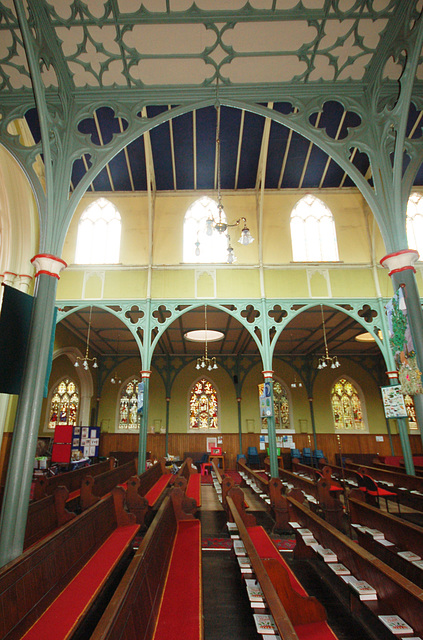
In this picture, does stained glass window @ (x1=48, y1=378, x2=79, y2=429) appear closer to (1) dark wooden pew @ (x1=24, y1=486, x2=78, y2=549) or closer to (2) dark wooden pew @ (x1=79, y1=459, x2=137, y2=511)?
(2) dark wooden pew @ (x1=79, y1=459, x2=137, y2=511)

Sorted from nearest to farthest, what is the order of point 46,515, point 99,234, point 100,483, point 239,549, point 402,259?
point 239,549 < point 402,259 < point 46,515 < point 100,483 < point 99,234

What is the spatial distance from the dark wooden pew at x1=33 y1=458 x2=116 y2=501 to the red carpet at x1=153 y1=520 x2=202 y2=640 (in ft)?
13.4

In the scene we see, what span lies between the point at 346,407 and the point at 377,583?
717 inches

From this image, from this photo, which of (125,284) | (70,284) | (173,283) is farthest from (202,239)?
(70,284)

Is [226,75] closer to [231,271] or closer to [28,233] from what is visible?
[231,271]

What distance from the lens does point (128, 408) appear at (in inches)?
800

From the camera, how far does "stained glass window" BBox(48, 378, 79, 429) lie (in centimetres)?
1805

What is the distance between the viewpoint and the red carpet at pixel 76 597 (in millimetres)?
3119

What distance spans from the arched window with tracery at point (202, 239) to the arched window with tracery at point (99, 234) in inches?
106

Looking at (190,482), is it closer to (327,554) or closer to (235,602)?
(235,602)

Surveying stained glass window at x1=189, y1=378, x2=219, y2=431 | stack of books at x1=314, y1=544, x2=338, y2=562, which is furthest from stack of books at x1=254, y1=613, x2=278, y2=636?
stained glass window at x1=189, y1=378, x2=219, y2=431

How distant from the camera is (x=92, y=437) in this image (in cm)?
1627

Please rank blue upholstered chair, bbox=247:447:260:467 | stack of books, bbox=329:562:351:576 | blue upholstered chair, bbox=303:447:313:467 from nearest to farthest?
stack of books, bbox=329:562:351:576, blue upholstered chair, bbox=247:447:260:467, blue upholstered chair, bbox=303:447:313:467

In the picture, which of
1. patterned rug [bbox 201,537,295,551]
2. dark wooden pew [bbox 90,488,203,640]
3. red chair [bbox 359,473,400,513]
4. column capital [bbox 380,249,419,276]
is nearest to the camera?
dark wooden pew [bbox 90,488,203,640]
